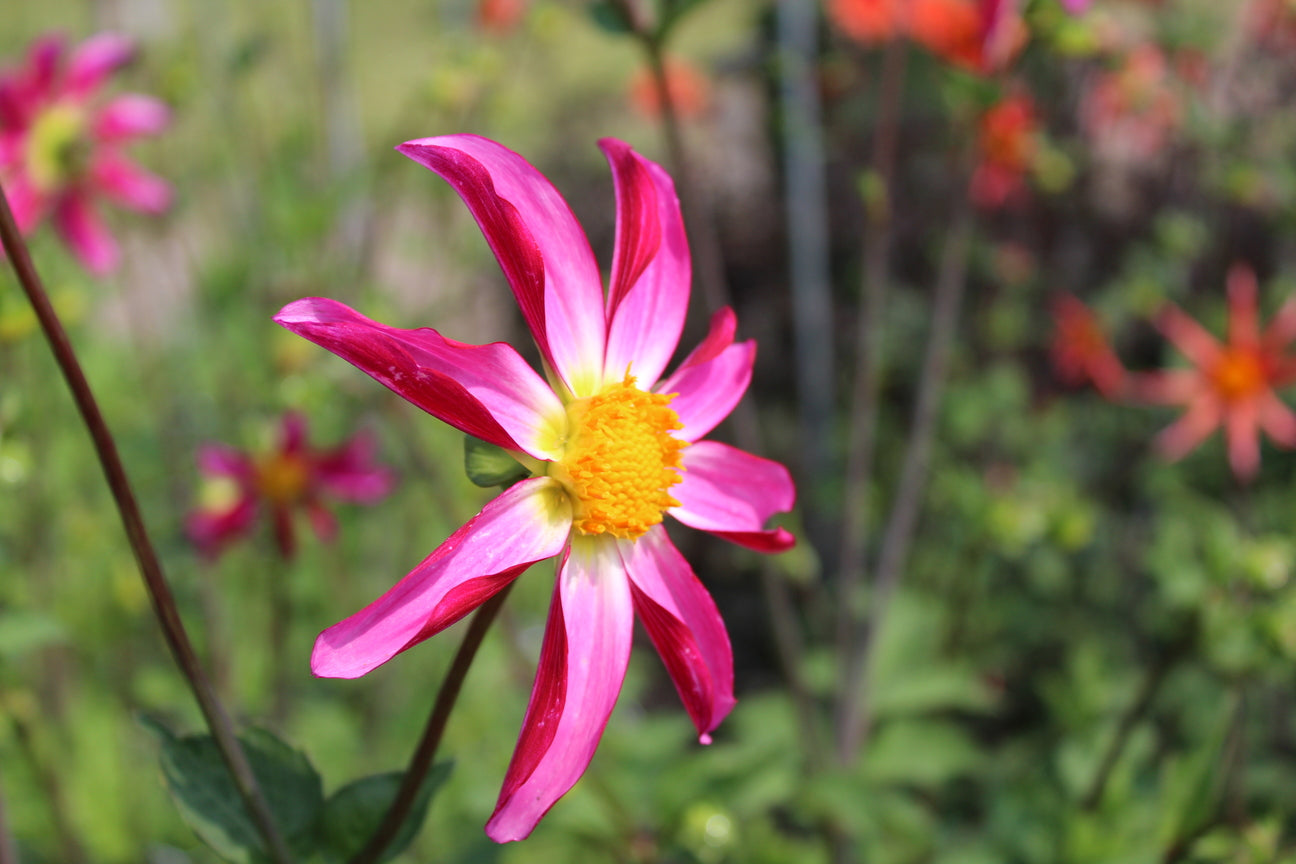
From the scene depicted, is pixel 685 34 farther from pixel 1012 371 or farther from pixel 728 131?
pixel 1012 371

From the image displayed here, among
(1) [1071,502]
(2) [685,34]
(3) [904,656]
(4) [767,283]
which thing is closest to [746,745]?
(3) [904,656]

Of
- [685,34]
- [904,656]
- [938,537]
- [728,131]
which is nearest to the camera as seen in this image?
[904,656]

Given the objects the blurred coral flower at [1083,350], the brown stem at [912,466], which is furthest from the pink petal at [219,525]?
the blurred coral flower at [1083,350]

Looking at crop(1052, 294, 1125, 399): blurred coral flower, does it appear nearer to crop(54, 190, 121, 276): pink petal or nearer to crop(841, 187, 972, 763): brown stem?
crop(841, 187, 972, 763): brown stem

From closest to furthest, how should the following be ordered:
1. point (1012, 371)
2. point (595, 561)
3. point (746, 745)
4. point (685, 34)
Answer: point (595, 561)
point (746, 745)
point (1012, 371)
point (685, 34)

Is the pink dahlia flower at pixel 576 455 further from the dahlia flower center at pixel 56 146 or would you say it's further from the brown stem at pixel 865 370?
the dahlia flower center at pixel 56 146

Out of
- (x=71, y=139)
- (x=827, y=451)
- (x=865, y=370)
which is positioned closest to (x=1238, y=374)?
(x=827, y=451)

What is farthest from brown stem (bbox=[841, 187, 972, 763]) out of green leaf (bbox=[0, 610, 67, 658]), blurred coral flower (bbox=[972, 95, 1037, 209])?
green leaf (bbox=[0, 610, 67, 658])
